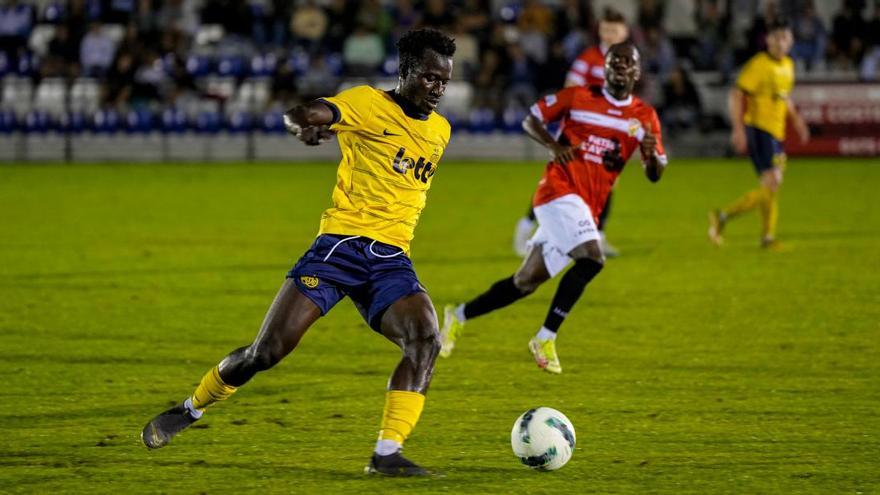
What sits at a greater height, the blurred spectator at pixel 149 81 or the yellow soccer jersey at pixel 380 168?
the yellow soccer jersey at pixel 380 168

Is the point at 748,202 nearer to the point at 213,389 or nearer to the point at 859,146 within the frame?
the point at 213,389

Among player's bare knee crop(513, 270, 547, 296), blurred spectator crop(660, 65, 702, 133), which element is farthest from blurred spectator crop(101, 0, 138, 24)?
player's bare knee crop(513, 270, 547, 296)

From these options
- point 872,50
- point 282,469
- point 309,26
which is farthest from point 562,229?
point 872,50

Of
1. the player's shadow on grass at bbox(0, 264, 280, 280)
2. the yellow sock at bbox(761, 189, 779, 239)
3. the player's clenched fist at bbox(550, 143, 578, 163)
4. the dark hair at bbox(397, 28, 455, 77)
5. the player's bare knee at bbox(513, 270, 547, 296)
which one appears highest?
the dark hair at bbox(397, 28, 455, 77)

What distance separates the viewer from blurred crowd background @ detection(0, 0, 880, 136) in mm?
28594

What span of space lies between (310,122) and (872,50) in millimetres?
25041

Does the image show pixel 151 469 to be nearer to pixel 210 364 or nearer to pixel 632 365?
pixel 210 364

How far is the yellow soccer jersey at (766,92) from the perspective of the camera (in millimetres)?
15251

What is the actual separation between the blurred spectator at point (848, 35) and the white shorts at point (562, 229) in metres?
21.3

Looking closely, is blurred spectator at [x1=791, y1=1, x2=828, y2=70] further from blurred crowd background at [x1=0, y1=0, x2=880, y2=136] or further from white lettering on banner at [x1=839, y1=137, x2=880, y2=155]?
white lettering on banner at [x1=839, y1=137, x2=880, y2=155]

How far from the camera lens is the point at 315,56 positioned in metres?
29.0

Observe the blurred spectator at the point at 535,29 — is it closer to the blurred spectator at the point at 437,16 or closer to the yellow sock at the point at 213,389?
the blurred spectator at the point at 437,16

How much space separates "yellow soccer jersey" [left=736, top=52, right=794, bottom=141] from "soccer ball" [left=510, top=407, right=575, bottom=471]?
952 centimetres

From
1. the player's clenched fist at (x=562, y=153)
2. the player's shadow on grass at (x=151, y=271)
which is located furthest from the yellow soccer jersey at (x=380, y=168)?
the player's shadow on grass at (x=151, y=271)
